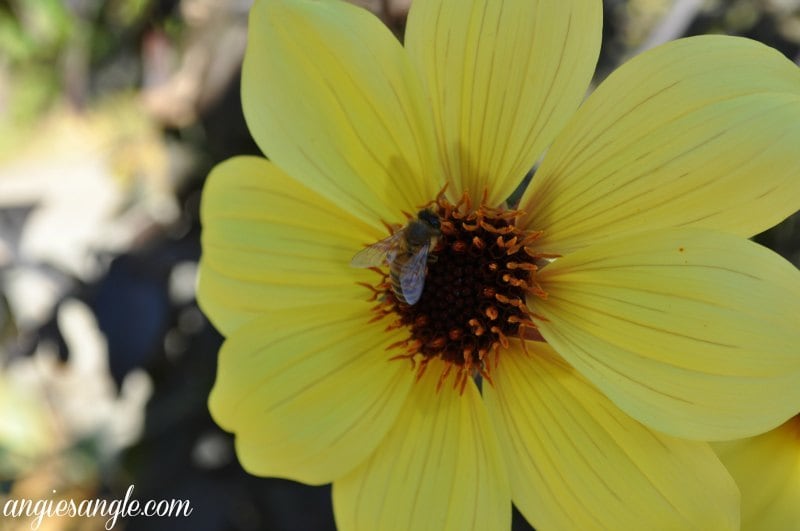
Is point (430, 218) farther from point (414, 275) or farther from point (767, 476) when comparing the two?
point (767, 476)

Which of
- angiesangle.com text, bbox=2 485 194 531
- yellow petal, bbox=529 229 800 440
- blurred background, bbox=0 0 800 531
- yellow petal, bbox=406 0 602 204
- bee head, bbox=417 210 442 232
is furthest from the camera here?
angiesangle.com text, bbox=2 485 194 531

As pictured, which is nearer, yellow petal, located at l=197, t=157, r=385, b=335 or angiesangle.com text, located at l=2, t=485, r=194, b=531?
yellow petal, located at l=197, t=157, r=385, b=335

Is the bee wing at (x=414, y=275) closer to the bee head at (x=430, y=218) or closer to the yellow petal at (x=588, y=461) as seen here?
the bee head at (x=430, y=218)

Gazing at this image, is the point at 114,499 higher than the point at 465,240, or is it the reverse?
the point at 465,240

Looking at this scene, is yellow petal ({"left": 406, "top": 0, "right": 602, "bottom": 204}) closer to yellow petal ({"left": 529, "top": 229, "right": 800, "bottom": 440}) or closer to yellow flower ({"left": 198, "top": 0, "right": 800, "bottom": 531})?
yellow flower ({"left": 198, "top": 0, "right": 800, "bottom": 531})

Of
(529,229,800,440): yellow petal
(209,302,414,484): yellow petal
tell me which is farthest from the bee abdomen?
(529,229,800,440): yellow petal

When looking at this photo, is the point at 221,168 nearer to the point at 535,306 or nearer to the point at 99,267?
the point at 535,306

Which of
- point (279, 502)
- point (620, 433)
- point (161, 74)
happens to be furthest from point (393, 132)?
→ point (161, 74)

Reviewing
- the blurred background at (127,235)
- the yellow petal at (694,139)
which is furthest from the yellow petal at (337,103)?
the blurred background at (127,235)
